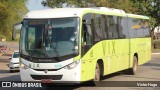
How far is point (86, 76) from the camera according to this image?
13.8 m

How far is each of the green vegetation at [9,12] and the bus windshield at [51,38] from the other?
2941 cm

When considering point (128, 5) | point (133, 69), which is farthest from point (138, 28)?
point (128, 5)

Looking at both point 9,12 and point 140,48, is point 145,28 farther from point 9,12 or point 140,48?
point 9,12

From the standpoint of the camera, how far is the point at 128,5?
44281mm

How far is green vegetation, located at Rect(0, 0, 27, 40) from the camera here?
4341cm

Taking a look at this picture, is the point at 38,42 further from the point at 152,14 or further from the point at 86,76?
the point at 152,14

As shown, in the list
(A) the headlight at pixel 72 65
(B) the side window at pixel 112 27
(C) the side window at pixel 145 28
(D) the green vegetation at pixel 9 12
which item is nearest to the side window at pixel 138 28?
(C) the side window at pixel 145 28

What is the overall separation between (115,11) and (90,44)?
14.3 ft

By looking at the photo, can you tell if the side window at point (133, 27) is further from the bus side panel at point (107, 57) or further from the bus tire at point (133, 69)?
the bus tire at point (133, 69)

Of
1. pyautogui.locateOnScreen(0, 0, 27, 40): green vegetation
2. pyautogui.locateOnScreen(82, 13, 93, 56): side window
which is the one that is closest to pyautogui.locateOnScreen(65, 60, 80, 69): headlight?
pyautogui.locateOnScreen(82, 13, 93, 56): side window

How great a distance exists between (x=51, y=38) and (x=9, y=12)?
3162 cm

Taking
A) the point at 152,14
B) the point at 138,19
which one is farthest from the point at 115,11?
the point at 152,14

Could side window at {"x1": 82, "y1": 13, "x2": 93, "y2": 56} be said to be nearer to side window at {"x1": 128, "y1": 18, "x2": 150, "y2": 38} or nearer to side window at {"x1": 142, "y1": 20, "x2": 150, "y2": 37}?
side window at {"x1": 128, "y1": 18, "x2": 150, "y2": 38}

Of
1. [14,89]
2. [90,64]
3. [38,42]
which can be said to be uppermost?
[38,42]
